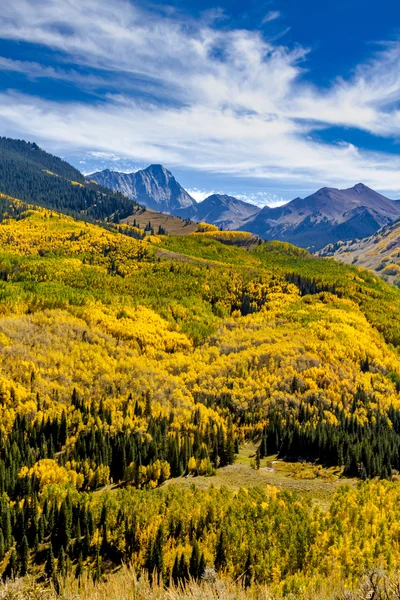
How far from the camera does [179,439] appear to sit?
104 m

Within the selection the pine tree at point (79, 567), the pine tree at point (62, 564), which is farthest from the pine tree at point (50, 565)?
the pine tree at point (79, 567)

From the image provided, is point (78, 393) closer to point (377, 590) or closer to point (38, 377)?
point (38, 377)

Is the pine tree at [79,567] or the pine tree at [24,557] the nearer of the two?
Answer: the pine tree at [79,567]

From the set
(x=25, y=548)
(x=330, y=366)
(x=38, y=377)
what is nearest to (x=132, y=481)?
(x=25, y=548)

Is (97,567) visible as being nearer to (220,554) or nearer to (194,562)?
(194,562)

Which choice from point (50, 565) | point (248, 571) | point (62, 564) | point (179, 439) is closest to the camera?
point (248, 571)

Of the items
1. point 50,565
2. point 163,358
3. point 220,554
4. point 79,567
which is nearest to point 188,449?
point 79,567

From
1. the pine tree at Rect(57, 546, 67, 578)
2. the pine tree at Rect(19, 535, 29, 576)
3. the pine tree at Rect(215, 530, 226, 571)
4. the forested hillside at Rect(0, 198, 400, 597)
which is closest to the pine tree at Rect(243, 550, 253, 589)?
the forested hillside at Rect(0, 198, 400, 597)

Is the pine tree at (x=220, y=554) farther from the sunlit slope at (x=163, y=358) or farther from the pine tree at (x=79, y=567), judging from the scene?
the sunlit slope at (x=163, y=358)

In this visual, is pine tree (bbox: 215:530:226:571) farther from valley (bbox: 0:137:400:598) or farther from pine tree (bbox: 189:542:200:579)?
pine tree (bbox: 189:542:200:579)

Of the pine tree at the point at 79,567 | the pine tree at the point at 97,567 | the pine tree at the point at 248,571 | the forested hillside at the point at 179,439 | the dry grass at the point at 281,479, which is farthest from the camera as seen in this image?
the dry grass at the point at 281,479

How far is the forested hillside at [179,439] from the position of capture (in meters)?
53.0

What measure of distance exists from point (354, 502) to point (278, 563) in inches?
924

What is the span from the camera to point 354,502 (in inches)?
2586
